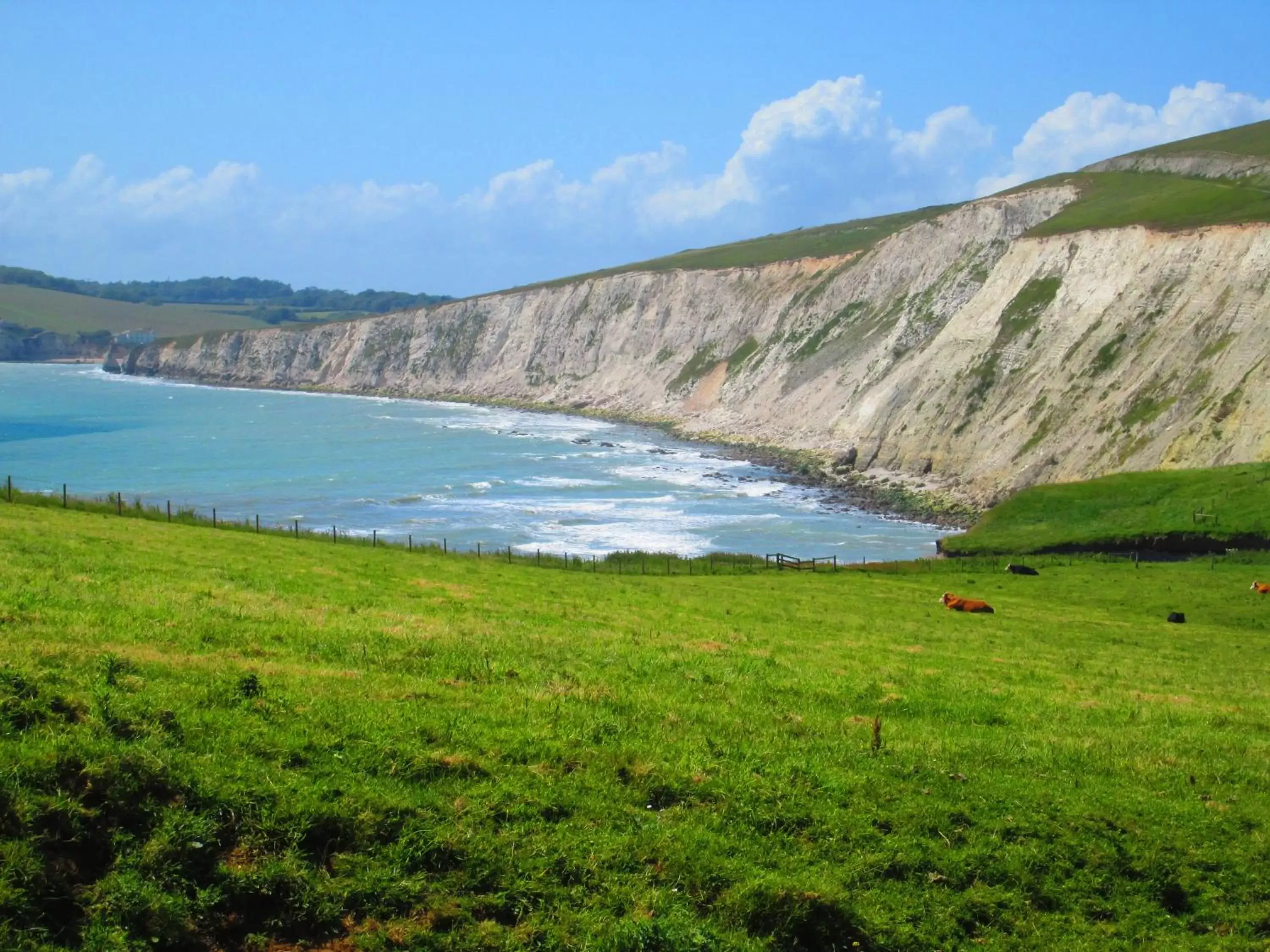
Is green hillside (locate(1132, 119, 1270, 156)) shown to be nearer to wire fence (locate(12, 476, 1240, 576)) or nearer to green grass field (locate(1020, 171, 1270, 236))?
green grass field (locate(1020, 171, 1270, 236))

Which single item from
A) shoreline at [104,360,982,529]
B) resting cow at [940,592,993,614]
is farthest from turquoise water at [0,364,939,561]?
resting cow at [940,592,993,614]

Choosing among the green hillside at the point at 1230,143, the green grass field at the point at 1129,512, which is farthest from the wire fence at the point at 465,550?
the green hillside at the point at 1230,143

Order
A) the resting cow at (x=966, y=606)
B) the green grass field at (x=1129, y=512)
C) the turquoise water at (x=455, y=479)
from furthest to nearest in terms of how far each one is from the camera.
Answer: the turquoise water at (x=455, y=479) < the green grass field at (x=1129, y=512) < the resting cow at (x=966, y=606)

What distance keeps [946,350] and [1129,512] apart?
3741 cm

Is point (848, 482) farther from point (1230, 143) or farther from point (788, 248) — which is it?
point (788, 248)

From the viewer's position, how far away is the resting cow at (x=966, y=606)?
105 ft

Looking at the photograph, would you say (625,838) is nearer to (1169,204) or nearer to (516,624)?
(516,624)

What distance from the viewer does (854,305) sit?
121 m

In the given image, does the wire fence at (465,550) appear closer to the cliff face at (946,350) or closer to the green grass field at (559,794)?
the green grass field at (559,794)

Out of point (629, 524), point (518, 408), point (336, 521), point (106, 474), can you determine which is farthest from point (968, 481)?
point (518, 408)

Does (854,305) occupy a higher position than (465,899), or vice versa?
(854,305)

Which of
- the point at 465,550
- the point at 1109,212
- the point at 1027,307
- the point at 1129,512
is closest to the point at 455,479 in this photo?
the point at 465,550

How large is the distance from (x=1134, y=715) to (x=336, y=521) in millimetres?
51145

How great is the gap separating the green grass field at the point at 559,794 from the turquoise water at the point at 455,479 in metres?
37.0
